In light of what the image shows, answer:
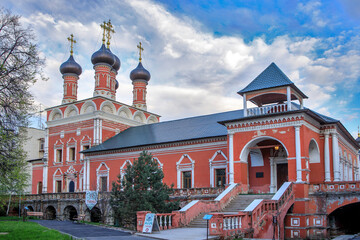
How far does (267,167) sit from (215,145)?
3.94 m

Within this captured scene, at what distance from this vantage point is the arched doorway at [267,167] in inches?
867

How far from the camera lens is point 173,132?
28891 mm

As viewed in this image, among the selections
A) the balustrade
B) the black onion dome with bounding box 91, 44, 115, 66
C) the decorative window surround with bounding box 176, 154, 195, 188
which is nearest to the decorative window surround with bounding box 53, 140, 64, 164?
the black onion dome with bounding box 91, 44, 115, 66

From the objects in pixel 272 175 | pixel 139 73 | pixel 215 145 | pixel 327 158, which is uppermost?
pixel 139 73

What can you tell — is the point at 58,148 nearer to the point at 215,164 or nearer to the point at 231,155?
the point at 215,164

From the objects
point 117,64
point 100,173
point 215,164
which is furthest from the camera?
point 117,64

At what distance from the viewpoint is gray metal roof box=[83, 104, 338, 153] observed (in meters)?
26.3

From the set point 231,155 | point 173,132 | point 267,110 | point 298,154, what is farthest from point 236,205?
point 173,132

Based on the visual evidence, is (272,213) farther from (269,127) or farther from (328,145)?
(328,145)

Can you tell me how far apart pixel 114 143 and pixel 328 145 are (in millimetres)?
16816

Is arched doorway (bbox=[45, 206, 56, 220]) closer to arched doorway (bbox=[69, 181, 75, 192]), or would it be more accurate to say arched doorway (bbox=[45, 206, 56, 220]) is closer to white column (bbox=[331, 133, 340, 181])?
arched doorway (bbox=[69, 181, 75, 192])

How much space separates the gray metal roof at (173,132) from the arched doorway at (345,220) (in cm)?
786

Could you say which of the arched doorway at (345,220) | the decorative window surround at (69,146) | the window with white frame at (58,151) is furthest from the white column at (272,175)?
the window with white frame at (58,151)

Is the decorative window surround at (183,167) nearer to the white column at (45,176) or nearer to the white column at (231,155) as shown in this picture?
the white column at (231,155)
